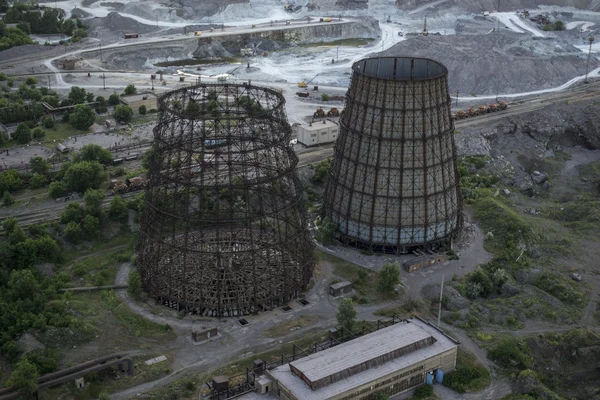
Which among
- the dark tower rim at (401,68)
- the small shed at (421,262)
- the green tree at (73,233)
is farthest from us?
the dark tower rim at (401,68)

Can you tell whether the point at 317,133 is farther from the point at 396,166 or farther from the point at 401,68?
the point at 396,166

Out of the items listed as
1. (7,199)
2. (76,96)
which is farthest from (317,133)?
(76,96)

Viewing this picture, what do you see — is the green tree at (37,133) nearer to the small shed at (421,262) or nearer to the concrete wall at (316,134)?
the concrete wall at (316,134)

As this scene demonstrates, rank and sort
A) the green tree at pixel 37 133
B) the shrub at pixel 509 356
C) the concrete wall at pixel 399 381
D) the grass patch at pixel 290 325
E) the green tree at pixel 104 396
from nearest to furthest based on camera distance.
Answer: the green tree at pixel 104 396 < the concrete wall at pixel 399 381 < the shrub at pixel 509 356 < the grass patch at pixel 290 325 < the green tree at pixel 37 133

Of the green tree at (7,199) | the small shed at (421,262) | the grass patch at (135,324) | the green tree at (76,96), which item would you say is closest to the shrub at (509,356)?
the small shed at (421,262)

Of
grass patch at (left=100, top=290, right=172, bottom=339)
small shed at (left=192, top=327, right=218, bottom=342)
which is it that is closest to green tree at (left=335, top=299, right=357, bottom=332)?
small shed at (left=192, top=327, right=218, bottom=342)

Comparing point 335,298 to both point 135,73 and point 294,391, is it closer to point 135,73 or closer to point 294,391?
point 294,391
